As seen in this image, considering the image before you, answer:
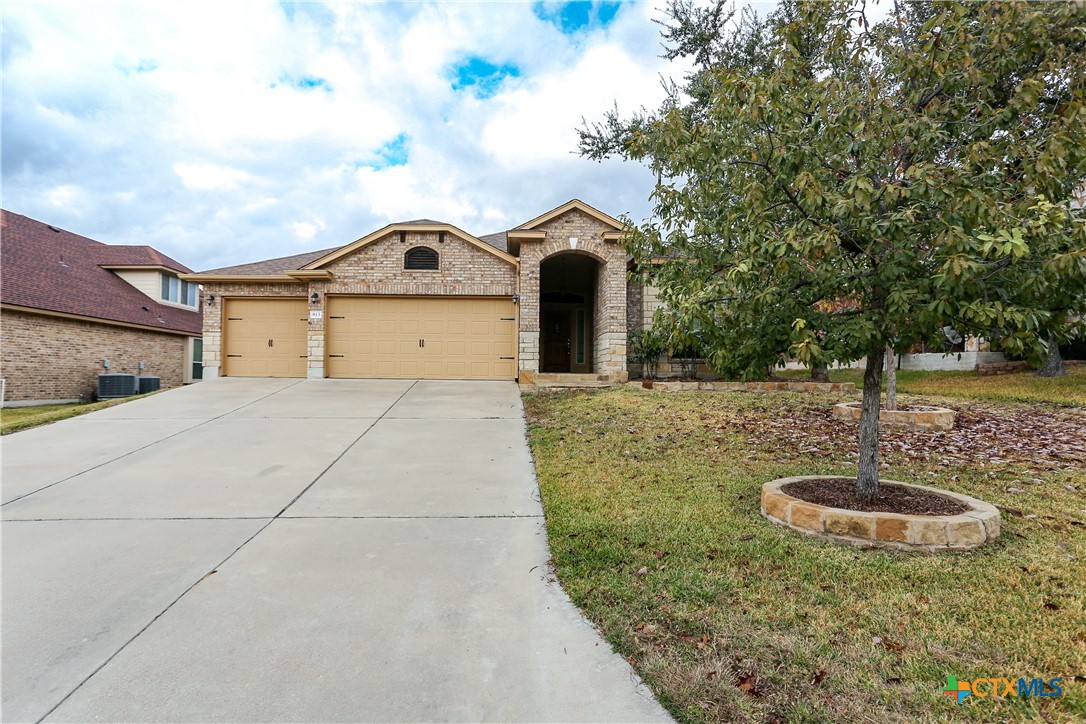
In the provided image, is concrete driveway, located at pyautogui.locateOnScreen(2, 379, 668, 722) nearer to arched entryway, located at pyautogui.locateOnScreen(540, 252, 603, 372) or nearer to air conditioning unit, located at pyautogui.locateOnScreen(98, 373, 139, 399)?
arched entryway, located at pyautogui.locateOnScreen(540, 252, 603, 372)

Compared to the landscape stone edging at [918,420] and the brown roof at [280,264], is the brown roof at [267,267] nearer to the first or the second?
the brown roof at [280,264]

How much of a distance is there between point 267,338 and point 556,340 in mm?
9010

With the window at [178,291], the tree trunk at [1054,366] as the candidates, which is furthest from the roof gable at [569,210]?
the window at [178,291]

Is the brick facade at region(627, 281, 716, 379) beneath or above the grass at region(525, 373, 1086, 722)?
above

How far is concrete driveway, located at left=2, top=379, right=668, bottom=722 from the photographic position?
7.61ft

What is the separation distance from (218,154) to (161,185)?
31.5 feet

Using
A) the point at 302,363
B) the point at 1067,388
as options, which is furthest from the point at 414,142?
the point at 1067,388

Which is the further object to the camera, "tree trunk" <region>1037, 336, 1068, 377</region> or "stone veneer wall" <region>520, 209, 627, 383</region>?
"stone veneer wall" <region>520, 209, 627, 383</region>

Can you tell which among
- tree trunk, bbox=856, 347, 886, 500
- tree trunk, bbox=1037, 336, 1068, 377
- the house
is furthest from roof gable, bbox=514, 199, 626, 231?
tree trunk, bbox=1037, 336, 1068, 377

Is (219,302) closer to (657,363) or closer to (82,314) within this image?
(82,314)

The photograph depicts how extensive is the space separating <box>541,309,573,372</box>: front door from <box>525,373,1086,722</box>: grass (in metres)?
11.2

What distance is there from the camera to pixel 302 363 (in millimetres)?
14711

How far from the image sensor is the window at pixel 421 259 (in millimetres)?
14172

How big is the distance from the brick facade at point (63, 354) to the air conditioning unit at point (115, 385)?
42cm
